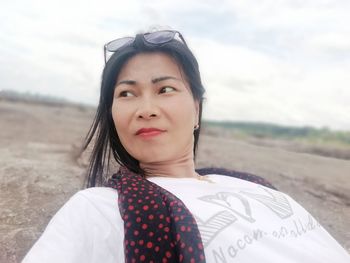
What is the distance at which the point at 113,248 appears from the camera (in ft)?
4.35

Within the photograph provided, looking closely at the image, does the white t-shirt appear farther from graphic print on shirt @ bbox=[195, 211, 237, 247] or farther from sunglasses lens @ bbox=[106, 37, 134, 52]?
sunglasses lens @ bbox=[106, 37, 134, 52]

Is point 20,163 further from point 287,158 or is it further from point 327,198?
point 287,158

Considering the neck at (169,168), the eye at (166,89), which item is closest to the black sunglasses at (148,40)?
the eye at (166,89)

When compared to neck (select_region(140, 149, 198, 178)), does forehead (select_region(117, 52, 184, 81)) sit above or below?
above

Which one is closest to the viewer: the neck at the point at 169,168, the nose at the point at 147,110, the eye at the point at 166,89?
the nose at the point at 147,110

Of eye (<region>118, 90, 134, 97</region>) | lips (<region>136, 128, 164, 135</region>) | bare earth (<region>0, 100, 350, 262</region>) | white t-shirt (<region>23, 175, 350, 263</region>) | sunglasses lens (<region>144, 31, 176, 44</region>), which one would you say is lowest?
bare earth (<region>0, 100, 350, 262</region>)

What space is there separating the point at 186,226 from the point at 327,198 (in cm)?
257

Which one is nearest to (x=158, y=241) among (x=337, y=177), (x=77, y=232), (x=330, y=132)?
(x=77, y=232)

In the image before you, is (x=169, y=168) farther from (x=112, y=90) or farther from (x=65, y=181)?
(x=65, y=181)

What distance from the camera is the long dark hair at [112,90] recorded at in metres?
1.84

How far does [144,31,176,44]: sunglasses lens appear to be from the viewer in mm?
1850

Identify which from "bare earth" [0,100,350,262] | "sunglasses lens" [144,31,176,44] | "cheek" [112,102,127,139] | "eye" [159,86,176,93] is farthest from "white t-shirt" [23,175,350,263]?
"bare earth" [0,100,350,262]

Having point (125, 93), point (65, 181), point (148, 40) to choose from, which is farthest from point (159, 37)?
point (65, 181)

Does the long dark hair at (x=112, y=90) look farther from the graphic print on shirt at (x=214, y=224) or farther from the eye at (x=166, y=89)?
the graphic print on shirt at (x=214, y=224)
